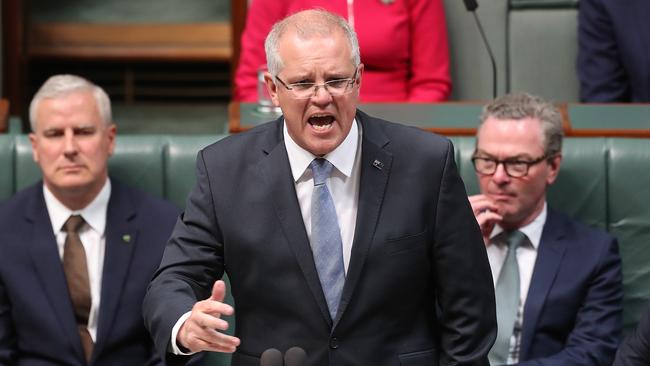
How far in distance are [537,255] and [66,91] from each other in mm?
1101

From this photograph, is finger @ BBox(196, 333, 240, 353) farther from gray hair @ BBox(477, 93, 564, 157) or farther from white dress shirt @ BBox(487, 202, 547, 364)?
gray hair @ BBox(477, 93, 564, 157)

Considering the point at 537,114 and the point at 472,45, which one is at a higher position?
the point at 472,45

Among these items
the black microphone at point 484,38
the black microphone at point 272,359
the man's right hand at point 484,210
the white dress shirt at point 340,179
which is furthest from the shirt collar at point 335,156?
the black microphone at point 484,38

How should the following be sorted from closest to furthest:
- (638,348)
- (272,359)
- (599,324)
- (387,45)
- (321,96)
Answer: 1. (272,359)
2. (321,96)
3. (638,348)
4. (599,324)
5. (387,45)

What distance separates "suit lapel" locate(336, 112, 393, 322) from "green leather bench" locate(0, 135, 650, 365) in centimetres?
82

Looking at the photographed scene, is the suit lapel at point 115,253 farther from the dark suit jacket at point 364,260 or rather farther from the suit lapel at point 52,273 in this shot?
the dark suit jacket at point 364,260

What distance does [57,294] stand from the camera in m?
2.56

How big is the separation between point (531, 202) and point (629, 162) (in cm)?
28

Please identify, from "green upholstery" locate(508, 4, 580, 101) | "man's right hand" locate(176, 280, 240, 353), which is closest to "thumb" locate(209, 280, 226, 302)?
"man's right hand" locate(176, 280, 240, 353)

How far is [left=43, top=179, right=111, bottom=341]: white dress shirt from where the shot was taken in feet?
8.52

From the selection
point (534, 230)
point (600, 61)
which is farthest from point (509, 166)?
point (600, 61)

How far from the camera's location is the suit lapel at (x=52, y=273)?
254 cm

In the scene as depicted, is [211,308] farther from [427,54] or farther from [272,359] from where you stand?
[427,54]

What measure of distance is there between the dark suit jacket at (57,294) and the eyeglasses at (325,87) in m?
0.87
